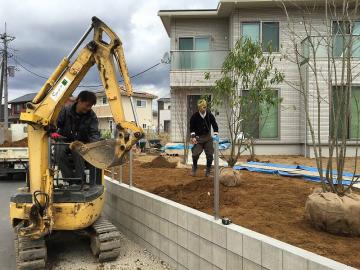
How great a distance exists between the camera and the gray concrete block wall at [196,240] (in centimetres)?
329

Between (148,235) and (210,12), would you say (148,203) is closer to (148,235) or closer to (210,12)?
(148,235)

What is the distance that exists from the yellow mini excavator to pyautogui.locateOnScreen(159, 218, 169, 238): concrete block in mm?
635

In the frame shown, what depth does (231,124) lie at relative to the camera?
27.2 ft

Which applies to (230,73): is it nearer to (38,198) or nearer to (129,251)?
(129,251)

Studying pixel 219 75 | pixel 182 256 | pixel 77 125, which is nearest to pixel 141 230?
pixel 182 256

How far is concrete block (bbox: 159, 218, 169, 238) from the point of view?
17.3ft

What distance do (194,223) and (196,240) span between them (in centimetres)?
19

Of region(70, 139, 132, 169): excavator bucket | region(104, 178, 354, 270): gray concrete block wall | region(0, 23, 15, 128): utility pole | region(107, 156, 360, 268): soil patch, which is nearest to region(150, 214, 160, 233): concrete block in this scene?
region(104, 178, 354, 270): gray concrete block wall

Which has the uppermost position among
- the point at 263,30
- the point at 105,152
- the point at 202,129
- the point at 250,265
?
the point at 263,30

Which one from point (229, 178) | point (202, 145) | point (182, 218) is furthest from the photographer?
point (202, 145)

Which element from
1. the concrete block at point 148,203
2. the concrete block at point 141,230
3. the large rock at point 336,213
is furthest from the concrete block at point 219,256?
the concrete block at point 141,230

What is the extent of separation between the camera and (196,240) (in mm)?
4566

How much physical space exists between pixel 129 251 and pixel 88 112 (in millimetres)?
2211

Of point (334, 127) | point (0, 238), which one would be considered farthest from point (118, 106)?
point (0, 238)
